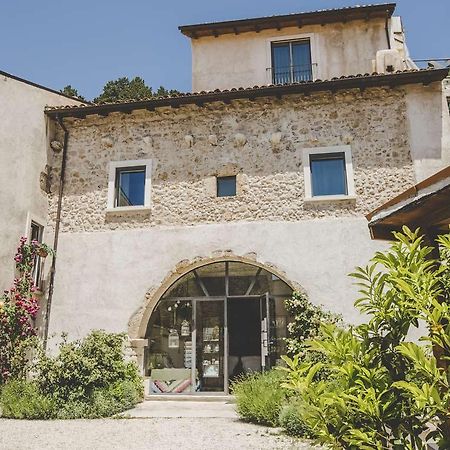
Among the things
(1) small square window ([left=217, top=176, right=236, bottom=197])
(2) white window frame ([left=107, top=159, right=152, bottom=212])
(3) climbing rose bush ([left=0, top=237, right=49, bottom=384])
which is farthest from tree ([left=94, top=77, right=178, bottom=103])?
(3) climbing rose bush ([left=0, top=237, right=49, bottom=384])

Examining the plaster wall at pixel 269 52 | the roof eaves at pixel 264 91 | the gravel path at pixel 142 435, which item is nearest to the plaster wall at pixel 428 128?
the roof eaves at pixel 264 91

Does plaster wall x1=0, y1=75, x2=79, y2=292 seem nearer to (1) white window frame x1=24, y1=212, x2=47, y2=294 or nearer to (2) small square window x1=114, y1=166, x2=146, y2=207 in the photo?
(1) white window frame x1=24, y1=212, x2=47, y2=294

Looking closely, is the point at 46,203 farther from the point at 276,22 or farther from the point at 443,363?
the point at 443,363

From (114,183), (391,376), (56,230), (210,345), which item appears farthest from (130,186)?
(391,376)

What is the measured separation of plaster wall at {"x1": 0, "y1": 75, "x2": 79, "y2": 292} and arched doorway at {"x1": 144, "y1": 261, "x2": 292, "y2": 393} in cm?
388

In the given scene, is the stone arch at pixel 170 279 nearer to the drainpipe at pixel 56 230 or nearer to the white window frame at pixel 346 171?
the white window frame at pixel 346 171

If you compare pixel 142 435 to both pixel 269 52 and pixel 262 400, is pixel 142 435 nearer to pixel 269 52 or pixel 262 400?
pixel 262 400

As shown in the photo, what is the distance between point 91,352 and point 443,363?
7.89m

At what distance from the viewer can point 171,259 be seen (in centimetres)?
1147

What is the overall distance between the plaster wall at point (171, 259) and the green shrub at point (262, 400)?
2.86 m

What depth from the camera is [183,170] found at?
1205cm

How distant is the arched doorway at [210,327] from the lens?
447 inches

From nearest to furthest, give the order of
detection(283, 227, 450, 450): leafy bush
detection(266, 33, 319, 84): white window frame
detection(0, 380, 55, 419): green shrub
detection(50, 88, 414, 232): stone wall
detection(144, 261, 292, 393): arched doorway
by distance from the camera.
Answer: detection(283, 227, 450, 450): leafy bush < detection(0, 380, 55, 419): green shrub < detection(50, 88, 414, 232): stone wall < detection(144, 261, 292, 393): arched doorway < detection(266, 33, 319, 84): white window frame

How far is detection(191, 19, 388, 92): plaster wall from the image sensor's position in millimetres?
13930
